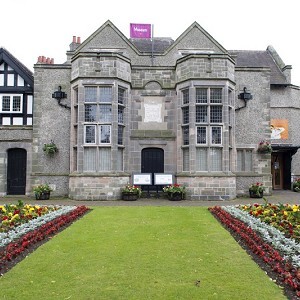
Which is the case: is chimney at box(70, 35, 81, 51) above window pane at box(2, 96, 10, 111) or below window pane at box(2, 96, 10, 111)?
above

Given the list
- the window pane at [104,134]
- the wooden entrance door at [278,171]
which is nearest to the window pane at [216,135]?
the window pane at [104,134]

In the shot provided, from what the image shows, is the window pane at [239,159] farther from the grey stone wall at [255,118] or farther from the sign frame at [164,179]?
the sign frame at [164,179]

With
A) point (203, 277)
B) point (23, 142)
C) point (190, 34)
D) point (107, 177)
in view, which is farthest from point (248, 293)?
point (190, 34)

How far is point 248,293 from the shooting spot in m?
4.53

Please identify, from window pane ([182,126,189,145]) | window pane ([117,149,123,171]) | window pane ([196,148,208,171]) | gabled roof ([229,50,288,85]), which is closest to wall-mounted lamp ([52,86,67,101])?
window pane ([117,149,123,171])

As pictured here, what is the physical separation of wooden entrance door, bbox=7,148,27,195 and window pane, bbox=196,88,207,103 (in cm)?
932

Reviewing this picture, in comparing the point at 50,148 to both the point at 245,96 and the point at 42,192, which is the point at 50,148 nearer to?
the point at 42,192

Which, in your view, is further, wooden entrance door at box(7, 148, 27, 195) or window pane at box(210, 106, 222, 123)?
wooden entrance door at box(7, 148, 27, 195)

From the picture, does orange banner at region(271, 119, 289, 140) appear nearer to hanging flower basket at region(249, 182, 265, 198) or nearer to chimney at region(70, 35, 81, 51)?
hanging flower basket at region(249, 182, 265, 198)

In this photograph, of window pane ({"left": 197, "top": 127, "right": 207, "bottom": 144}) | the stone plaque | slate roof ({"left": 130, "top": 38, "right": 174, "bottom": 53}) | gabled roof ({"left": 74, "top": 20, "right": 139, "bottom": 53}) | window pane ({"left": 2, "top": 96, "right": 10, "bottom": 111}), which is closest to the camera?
window pane ({"left": 197, "top": 127, "right": 207, "bottom": 144})

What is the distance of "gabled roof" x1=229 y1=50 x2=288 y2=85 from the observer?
2703 centimetres

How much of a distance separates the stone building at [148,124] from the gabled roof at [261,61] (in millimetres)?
8603

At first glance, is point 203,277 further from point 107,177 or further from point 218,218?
point 107,177

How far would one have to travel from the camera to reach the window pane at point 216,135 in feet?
54.5
